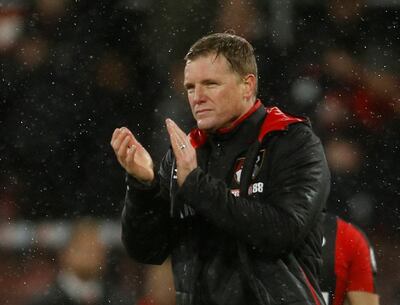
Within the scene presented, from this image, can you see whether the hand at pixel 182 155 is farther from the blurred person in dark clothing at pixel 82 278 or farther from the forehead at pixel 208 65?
the blurred person in dark clothing at pixel 82 278

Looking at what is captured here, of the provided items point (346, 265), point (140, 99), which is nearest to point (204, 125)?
point (346, 265)

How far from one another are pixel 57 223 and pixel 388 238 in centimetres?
188

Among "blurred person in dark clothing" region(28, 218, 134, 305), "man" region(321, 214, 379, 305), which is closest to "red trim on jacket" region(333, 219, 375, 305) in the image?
"man" region(321, 214, 379, 305)

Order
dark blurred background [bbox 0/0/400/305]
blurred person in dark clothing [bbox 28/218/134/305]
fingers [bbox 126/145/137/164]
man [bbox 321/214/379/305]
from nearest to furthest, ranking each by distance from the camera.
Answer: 1. fingers [bbox 126/145/137/164]
2. man [bbox 321/214/379/305]
3. blurred person in dark clothing [bbox 28/218/134/305]
4. dark blurred background [bbox 0/0/400/305]

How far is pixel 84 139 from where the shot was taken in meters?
4.74

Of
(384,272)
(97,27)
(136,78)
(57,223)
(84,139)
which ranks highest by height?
(97,27)

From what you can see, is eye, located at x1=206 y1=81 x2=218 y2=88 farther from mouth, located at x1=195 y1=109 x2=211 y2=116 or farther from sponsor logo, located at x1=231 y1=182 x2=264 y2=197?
sponsor logo, located at x1=231 y1=182 x2=264 y2=197

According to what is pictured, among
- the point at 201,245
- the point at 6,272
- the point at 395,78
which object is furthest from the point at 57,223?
the point at 201,245

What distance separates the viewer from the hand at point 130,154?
1.94 metres

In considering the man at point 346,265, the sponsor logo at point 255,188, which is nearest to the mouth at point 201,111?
the sponsor logo at point 255,188

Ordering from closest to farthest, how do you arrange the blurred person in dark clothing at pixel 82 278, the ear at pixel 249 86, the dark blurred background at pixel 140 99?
the ear at pixel 249 86, the blurred person in dark clothing at pixel 82 278, the dark blurred background at pixel 140 99

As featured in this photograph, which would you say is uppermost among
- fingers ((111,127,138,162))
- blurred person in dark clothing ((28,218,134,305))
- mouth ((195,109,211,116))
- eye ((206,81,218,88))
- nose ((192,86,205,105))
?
eye ((206,81,218,88))

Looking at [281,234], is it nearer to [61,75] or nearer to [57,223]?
[57,223]

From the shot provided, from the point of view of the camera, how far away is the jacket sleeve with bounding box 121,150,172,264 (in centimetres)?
199
